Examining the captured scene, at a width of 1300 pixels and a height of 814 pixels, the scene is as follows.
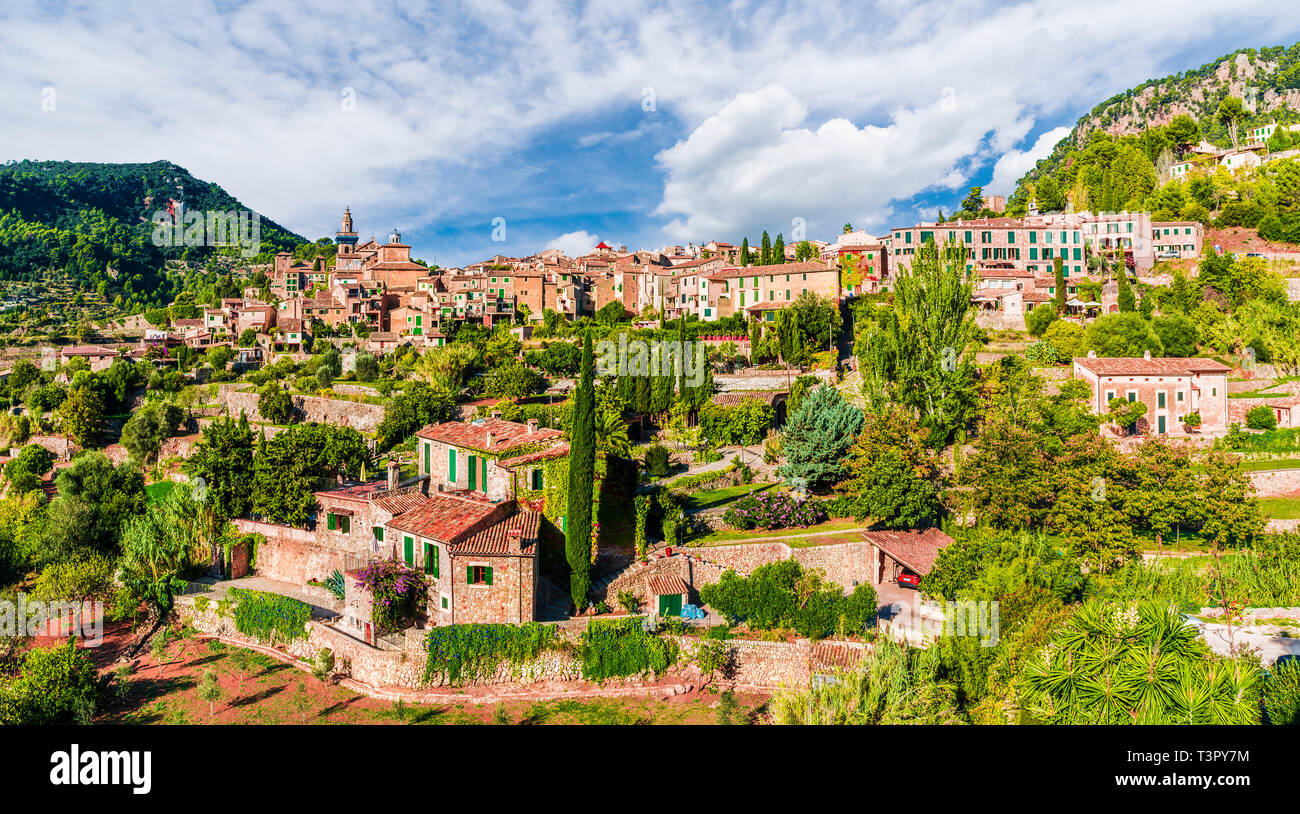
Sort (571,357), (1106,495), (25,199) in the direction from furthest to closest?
(25,199)
(571,357)
(1106,495)

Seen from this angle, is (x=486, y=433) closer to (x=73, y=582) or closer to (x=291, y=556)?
(x=291, y=556)

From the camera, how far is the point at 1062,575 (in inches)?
739

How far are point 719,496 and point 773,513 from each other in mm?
3669

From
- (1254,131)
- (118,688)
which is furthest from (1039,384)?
(1254,131)

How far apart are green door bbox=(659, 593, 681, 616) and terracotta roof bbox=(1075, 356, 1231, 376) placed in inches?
987

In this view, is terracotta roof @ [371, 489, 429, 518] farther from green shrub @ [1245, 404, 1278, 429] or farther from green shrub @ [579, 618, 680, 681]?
green shrub @ [1245, 404, 1278, 429]

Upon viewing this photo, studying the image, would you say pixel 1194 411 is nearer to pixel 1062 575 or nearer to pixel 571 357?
pixel 1062 575

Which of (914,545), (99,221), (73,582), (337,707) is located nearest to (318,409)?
(73,582)

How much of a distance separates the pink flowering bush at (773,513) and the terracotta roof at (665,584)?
4.61m

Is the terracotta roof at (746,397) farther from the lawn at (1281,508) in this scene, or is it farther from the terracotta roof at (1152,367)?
the lawn at (1281,508)

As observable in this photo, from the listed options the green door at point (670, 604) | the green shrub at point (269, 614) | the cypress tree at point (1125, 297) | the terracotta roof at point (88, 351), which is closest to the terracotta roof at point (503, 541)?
the green door at point (670, 604)

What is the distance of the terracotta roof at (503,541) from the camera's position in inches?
725
